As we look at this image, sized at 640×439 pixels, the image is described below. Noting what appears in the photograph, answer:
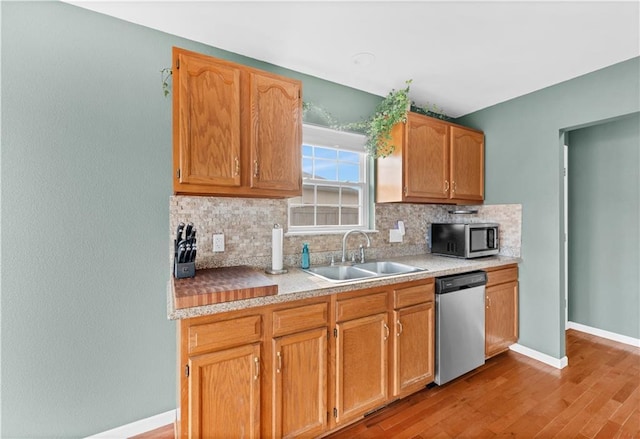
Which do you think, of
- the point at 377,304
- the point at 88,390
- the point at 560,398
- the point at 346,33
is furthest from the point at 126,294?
the point at 560,398

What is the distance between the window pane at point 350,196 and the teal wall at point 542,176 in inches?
60.2

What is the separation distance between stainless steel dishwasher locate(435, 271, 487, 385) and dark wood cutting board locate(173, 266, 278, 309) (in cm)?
137

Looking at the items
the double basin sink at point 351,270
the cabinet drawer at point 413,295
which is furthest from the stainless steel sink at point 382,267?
the cabinet drawer at point 413,295

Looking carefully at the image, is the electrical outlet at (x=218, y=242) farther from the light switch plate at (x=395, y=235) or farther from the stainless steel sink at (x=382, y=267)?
the light switch plate at (x=395, y=235)

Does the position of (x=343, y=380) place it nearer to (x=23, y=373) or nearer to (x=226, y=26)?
(x=23, y=373)

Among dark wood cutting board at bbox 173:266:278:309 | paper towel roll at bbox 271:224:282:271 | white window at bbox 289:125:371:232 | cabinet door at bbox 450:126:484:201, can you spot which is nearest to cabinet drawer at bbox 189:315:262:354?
dark wood cutting board at bbox 173:266:278:309

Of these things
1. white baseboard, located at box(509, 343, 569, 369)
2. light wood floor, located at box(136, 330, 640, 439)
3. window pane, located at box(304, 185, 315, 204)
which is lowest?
light wood floor, located at box(136, 330, 640, 439)

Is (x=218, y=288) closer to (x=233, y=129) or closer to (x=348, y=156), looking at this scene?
(x=233, y=129)

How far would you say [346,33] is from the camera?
1840 millimetres

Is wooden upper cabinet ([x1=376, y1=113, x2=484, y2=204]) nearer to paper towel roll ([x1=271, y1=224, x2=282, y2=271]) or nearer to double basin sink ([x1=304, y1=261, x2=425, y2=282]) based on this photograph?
double basin sink ([x1=304, y1=261, x2=425, y2=282])

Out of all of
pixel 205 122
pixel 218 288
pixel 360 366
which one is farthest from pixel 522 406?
pixel 205 122

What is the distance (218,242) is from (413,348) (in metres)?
1.55

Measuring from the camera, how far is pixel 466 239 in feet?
8.59

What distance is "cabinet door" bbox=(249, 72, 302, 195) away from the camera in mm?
1769
